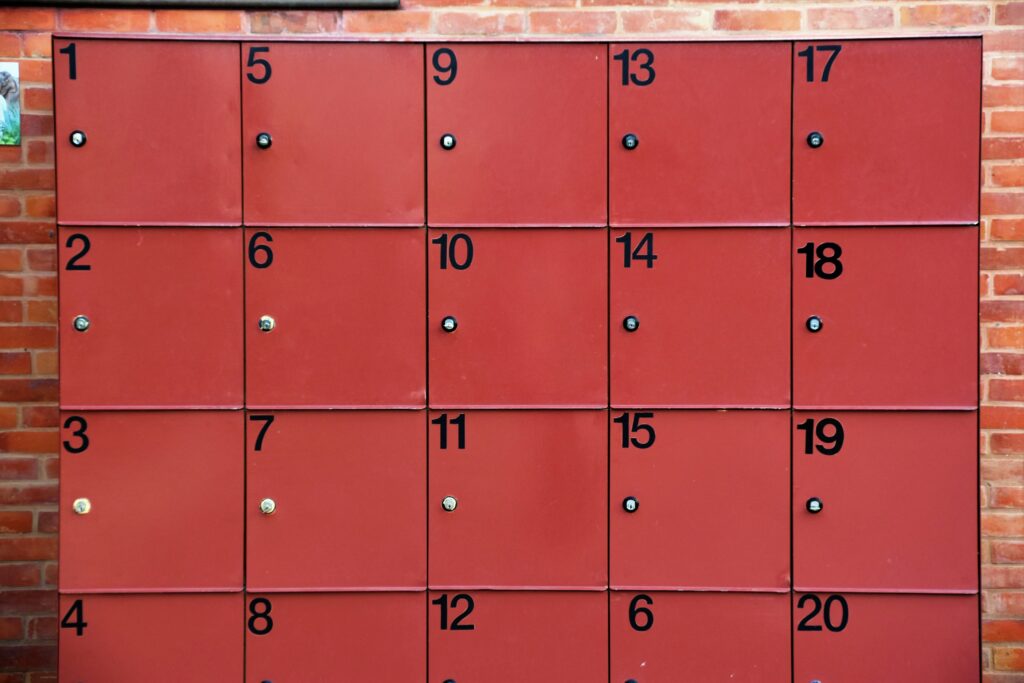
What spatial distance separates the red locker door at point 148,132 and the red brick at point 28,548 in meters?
1.01

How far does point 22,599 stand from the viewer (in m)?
2.64

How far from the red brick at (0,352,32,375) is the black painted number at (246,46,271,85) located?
1013mm

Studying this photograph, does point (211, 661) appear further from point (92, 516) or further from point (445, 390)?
point (445, 390)

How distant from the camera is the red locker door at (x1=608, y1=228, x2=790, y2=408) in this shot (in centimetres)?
226

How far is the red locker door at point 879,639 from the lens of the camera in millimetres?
2301

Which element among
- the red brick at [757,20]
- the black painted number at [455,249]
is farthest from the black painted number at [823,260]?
the black painted number at [455,249]

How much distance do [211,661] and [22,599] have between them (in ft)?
2.45

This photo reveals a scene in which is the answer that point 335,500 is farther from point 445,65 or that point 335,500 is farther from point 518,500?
point 445,65

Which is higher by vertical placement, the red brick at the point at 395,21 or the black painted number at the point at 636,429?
the red brick at the point at 395,21

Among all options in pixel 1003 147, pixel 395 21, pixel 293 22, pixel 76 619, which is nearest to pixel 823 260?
pixel 1003 147

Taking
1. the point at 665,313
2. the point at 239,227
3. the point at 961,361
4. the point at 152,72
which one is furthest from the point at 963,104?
the point at 152,72

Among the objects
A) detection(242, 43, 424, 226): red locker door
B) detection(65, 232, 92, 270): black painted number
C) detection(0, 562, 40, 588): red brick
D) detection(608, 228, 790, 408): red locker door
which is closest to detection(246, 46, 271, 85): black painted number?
detection(242, 43, 424, 226): red locker door

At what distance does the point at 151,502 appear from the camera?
2.27 meters

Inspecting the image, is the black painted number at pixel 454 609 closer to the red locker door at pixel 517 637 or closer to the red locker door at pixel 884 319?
the red locker door at pixel 517 637
